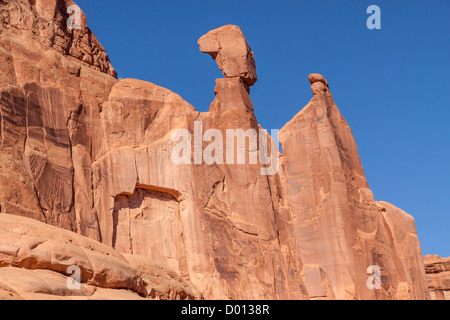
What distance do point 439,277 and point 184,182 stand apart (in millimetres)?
27387

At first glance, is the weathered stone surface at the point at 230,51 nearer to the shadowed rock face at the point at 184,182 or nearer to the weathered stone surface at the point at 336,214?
the shadowed rock face at the point at 184,182

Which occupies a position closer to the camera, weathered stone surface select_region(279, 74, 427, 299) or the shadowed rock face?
the shadowed rock face

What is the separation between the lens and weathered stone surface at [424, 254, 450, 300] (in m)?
50.0

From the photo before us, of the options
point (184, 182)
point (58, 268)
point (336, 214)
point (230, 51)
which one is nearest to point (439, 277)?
point (336, 214)

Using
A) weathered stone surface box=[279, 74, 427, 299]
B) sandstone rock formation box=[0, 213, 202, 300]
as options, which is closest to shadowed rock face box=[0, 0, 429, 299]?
weathered stone surface box=[279, 74, 427, 299]

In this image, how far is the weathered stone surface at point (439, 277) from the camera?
50.0 m

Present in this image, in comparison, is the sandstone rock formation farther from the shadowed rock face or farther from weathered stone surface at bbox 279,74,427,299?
weathered stone surface at bbox 279,74,427,299

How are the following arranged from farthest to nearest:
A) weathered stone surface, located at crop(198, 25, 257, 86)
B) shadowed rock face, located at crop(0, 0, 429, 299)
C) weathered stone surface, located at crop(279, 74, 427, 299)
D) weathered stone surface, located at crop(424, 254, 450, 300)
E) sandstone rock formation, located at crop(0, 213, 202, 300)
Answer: weathered stone surface, located at crop(424, 254, 450, 300) < weathered stone surface, located at crop(198, 25, 257, 86) < weathered stone surface, located at crop(279, 74, 427, 299) < shadowed rock face, located at crop(0, 0, 429, 299) < sandstone rock formation, located at crop(0, 213, 202, 300)

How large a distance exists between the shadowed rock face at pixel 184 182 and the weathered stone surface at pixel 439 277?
12904mm

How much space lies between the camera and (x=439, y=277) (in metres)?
50.2

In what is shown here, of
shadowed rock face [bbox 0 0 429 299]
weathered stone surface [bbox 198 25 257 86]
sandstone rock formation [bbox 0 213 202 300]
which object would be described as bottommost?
sandstone rock formation [bbox 0 213 202 300]

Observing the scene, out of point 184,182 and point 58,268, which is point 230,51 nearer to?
point 184,182

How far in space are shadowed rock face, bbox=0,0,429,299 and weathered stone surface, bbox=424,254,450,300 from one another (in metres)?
12.9
